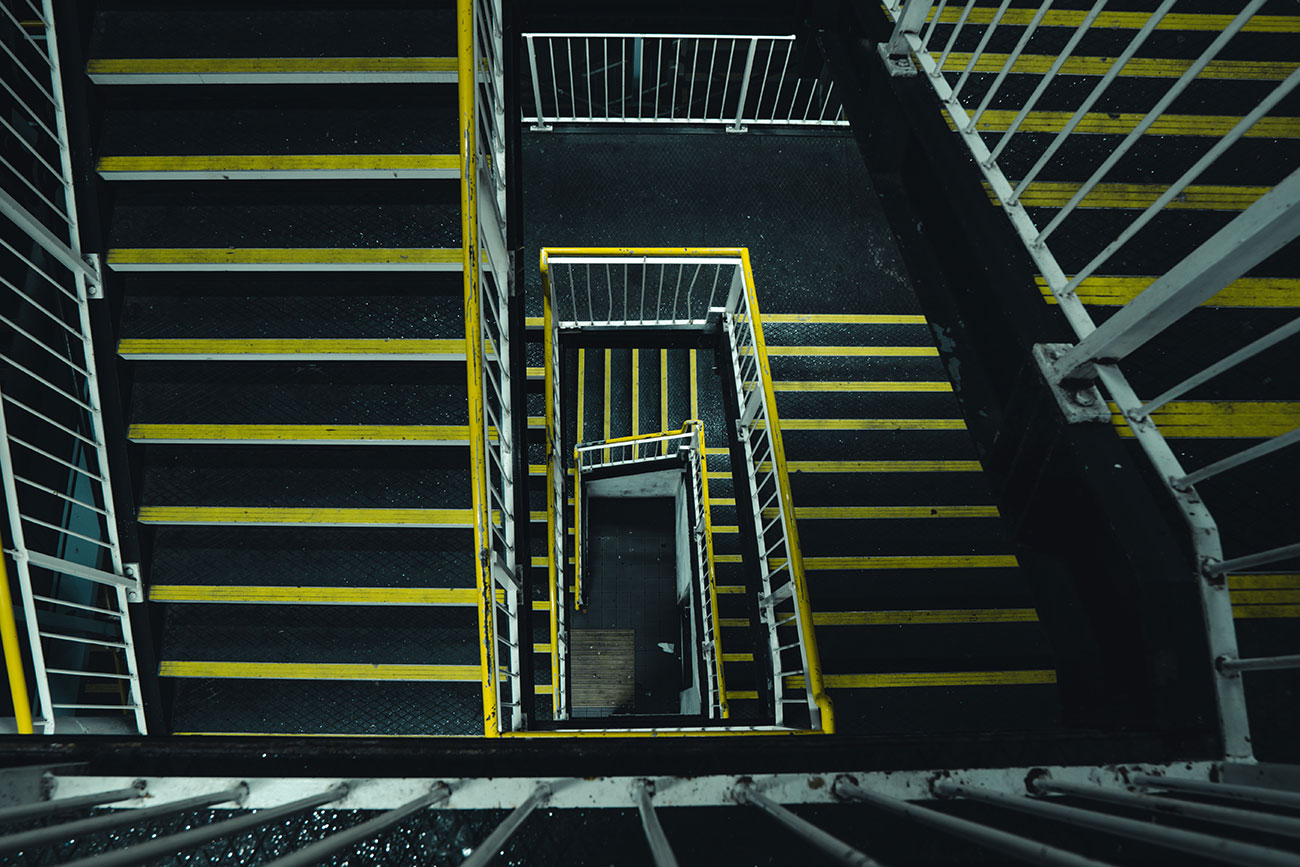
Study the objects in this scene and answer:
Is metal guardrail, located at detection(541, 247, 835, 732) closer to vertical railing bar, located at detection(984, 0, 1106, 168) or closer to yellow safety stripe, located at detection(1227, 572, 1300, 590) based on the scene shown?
yellow safety stripe, located at detection(1227, 572, 1300, 590)

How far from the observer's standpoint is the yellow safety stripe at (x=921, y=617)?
3.71 meters

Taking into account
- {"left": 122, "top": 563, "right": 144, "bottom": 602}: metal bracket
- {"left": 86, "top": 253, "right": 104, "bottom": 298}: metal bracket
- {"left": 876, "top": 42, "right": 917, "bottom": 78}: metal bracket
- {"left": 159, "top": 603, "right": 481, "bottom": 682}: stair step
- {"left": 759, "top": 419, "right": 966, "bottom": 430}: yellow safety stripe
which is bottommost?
{"left": 159, "top": 603, "right": 481, "bottom": 682}: stair step

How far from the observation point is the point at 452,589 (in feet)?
10.0

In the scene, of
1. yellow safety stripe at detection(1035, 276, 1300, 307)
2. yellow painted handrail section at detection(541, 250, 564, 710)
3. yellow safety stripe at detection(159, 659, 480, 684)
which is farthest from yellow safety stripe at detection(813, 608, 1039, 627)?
yellow safety stripe at detection(1035, 276, 1300, 307)

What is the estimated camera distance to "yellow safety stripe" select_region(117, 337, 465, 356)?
2.75 m

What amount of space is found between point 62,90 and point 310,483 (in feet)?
5.92

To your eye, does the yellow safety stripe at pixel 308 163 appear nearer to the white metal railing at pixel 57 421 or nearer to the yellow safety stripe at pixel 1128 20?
the white metal railing at pixel 57 421

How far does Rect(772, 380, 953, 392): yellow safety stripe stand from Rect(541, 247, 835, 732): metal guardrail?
407mm

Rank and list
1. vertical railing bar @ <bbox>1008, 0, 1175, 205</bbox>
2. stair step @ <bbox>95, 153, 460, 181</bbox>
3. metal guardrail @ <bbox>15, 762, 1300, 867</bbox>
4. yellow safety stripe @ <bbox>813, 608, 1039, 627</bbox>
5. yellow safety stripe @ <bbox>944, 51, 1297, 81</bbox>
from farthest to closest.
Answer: yellow safety stripe @ <bbox>813, 608, 1039, 627</bbox> → stair step @ <bbox>95, 153, 460, 181</bbox> → yellow safety stripe @ <bbox>944, 51, 1297, 81</bbox> → vertical railing bar @ <bbox>1008, 0, 1175, 205</bbox> → metal guardrail @ <bbox>15, 762, 1300, 867</bbox>

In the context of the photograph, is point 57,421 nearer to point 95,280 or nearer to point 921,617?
point 95,280

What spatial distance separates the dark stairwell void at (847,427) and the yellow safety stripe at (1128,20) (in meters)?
1.41

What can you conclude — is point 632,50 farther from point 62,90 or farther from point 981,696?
point 981,696

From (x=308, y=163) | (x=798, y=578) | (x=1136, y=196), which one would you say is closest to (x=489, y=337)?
(x=308, y=163)

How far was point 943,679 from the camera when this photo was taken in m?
3.53
